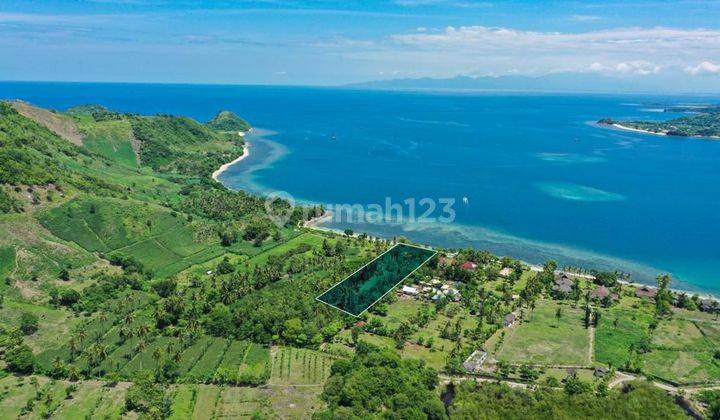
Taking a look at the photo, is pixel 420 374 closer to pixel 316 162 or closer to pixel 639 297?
pixel 639 297

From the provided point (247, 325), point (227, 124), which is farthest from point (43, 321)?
point (227, 124)

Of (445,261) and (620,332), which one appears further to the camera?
(445,261)

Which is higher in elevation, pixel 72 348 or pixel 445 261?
pixel 445 261

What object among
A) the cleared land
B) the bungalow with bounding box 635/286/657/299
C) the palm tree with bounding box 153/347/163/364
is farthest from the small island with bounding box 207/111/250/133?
the cleared land

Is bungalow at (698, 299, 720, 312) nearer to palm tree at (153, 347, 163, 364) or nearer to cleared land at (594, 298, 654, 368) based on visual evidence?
cleared land at (594, 298, 654, 368)

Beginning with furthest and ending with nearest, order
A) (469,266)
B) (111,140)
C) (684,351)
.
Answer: (111,140), (469,266), (684,351)

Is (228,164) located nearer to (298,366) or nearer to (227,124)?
(227,124)

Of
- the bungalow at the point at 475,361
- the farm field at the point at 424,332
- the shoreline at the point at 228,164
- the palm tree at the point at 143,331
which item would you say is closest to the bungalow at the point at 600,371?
the bungalow at the point at 475,361
